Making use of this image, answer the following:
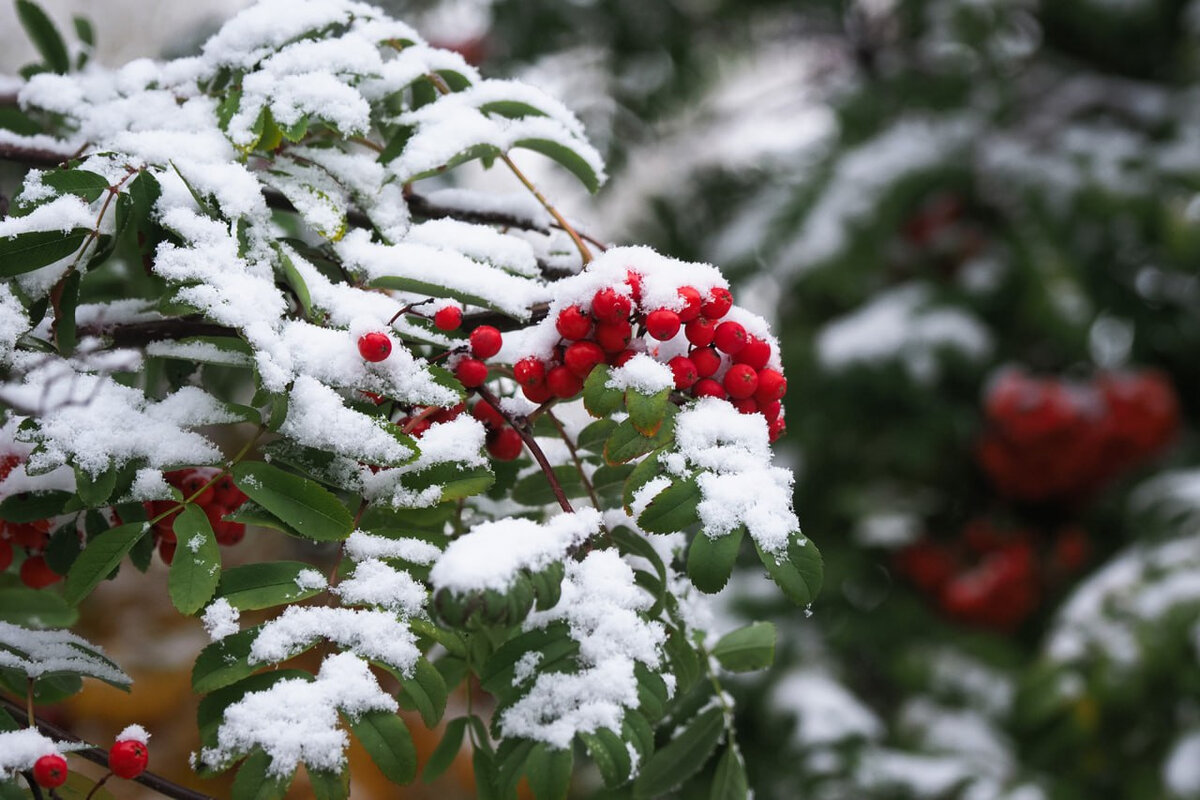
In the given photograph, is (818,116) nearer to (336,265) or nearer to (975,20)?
(975,20)

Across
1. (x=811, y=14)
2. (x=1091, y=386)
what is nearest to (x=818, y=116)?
(x=811, y=14)

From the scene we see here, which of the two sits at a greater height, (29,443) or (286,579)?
(29,443)

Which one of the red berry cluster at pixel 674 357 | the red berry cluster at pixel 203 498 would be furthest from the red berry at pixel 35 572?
the red berry cluster at pixel 674 357

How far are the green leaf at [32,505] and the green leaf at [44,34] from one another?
2.03 ft

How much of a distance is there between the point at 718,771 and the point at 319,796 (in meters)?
0.42

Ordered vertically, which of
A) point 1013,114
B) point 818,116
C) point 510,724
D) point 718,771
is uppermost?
point 510,724

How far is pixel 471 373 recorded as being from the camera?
28.9 inches

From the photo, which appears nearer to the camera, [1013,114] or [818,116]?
[1013,114]

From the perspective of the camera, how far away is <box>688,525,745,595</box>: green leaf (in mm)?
643

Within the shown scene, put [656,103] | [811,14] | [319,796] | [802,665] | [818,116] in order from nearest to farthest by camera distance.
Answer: [319,796] < [802,665] < [656,103] < [811,14] < [818,116]

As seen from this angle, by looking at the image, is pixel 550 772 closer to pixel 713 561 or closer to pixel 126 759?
pixel 713 561

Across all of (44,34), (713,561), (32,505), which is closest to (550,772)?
(713,561)

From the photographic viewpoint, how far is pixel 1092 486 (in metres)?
2.61

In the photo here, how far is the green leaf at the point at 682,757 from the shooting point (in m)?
0.89
